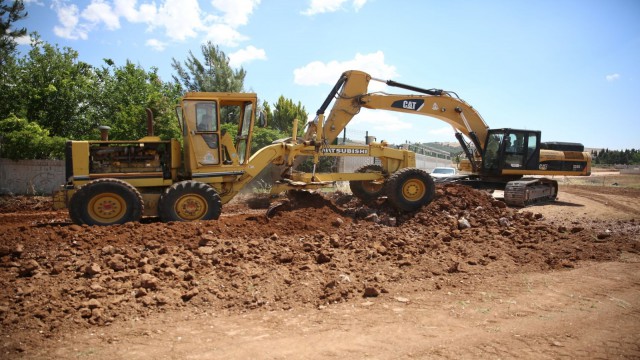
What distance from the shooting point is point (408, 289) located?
5.63 m

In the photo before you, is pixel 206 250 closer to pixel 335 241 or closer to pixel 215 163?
pixel 335 241

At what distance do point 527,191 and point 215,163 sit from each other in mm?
9361

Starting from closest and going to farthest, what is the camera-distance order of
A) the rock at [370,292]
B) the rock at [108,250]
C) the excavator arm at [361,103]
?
the rock at [370,292] → the rock at [108,250] → the excavator arm at [361,103]

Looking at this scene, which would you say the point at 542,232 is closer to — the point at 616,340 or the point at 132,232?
the point at 616,340

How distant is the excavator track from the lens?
1290cm

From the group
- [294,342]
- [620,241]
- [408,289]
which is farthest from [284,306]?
[620,241]

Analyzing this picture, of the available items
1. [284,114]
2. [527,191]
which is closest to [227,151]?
[527,191]

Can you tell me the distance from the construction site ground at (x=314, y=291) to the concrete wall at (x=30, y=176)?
Answer: 9.90 metres

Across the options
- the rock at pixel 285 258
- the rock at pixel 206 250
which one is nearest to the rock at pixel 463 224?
the rock at pixel 285 258

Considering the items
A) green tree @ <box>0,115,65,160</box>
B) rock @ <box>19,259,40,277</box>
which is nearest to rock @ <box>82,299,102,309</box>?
rock @ <box>19,259,40,277</box>

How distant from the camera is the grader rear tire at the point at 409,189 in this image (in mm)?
9500

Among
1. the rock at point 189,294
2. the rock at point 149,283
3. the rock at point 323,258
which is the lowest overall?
the rock at point 189,294

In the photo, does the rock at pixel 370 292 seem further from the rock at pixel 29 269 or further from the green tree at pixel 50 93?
the green tree at pixel 50 93

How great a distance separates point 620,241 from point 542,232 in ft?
4.62
